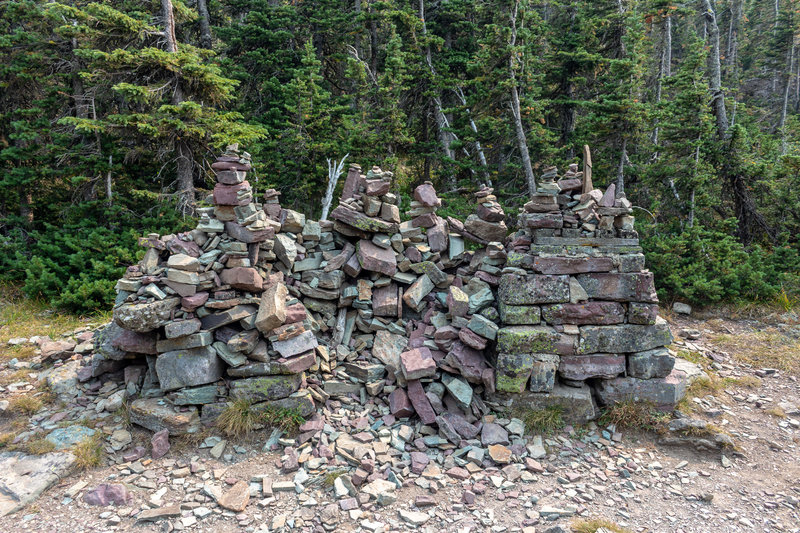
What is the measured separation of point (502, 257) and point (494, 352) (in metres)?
1.76

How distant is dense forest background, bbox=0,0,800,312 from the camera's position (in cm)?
1153

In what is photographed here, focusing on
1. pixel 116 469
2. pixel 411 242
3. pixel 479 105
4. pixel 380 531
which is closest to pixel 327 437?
pixel 380 531

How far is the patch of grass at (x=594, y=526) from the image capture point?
5047 mm

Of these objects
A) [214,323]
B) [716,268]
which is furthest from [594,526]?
[716,268]

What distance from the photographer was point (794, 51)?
30.0 metres

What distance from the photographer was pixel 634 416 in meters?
6.93

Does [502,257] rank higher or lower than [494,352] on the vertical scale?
higher

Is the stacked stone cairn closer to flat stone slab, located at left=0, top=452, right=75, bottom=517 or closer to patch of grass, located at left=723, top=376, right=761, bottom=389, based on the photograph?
flat stone slab, located at left=0, top=452, right=75, bottom=517

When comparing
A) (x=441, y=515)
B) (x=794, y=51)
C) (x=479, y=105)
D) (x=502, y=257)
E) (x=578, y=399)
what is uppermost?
(x=794, y=51)

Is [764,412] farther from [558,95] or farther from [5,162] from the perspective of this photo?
[5,162]

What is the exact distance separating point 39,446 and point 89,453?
2.58 ft

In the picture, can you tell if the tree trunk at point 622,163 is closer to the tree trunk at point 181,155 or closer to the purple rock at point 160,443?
the tree trunk at point 181,155

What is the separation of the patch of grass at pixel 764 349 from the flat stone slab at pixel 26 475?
12405 millimetres

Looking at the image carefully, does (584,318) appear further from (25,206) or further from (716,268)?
(25,206)
